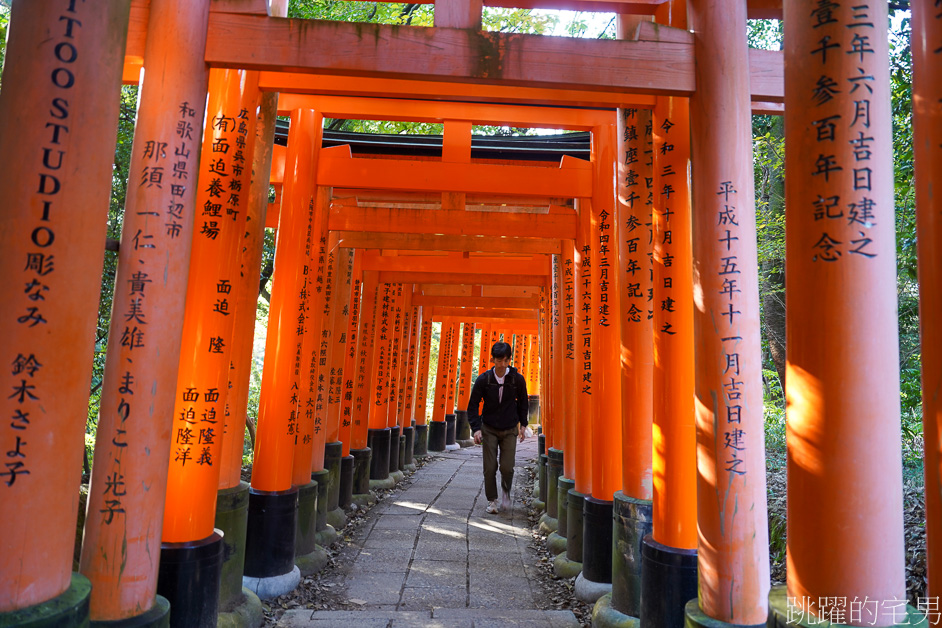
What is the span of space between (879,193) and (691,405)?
1574mm

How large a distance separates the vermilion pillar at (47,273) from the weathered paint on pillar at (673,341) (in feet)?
8.74

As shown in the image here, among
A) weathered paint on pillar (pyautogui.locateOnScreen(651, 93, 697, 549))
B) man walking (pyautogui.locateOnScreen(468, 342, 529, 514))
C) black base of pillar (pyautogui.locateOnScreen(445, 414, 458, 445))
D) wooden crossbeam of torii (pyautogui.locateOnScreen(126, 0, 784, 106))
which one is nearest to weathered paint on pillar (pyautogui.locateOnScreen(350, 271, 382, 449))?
man walking (pyautogui.locateOnScreen(468, 342, 529, 514))

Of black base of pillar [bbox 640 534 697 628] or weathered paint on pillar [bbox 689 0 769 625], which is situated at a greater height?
weathered paint on pillar [bbox 689 0 769 625]

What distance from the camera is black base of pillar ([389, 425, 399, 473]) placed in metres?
11.3

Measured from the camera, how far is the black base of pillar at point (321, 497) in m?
6.48

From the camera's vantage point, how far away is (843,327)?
2.14 m

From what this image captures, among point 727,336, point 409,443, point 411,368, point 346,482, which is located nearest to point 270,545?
point 346,482

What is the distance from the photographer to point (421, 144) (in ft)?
23.8

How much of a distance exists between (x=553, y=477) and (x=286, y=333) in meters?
3.93

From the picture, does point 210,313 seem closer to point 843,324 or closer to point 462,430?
point 843,324

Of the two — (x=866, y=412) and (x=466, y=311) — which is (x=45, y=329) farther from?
(x=466, y=311)

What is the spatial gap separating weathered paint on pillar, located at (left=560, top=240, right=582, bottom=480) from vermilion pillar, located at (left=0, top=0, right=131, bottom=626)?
4.25m

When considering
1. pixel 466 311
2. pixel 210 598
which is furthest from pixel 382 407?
pixel 210 598

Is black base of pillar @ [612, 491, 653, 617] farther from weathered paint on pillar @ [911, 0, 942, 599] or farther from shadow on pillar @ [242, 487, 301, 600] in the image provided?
shadow on pillar @ [242, 487, 301, 600]
